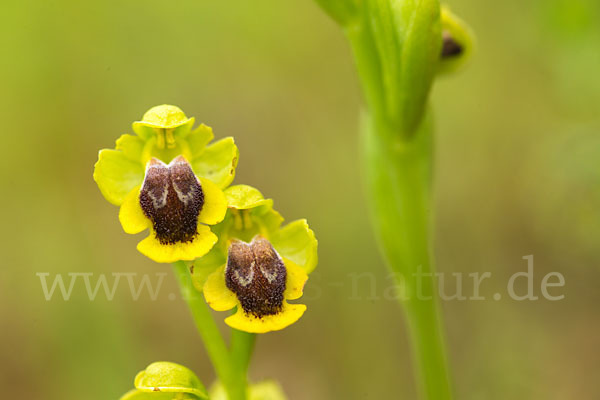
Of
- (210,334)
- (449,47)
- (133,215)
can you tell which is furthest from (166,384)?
(449,47)

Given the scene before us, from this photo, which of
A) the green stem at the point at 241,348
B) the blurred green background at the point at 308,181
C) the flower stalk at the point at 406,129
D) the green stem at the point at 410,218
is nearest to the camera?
the green stem at the point at 241,348

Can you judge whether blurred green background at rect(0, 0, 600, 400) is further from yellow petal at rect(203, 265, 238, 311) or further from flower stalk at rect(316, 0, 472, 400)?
yellow petal at rect(203, 265, 238, 311)

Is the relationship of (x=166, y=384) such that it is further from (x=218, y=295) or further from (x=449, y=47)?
(x=449, y=47)

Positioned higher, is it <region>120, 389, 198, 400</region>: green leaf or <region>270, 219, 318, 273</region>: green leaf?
<region>270, 219, 318, 273</region>: green leaf

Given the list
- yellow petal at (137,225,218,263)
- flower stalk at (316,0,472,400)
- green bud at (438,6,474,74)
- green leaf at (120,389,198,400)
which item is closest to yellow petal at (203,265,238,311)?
yellow petal at (137,225,218,263)

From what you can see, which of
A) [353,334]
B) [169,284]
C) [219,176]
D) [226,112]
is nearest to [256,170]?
[226,112]

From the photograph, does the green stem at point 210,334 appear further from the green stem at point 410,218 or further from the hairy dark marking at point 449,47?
the hairy dark marking at point 449,47

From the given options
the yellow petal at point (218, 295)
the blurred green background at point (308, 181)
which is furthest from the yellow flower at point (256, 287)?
the blurred green background at point (308, 181)
